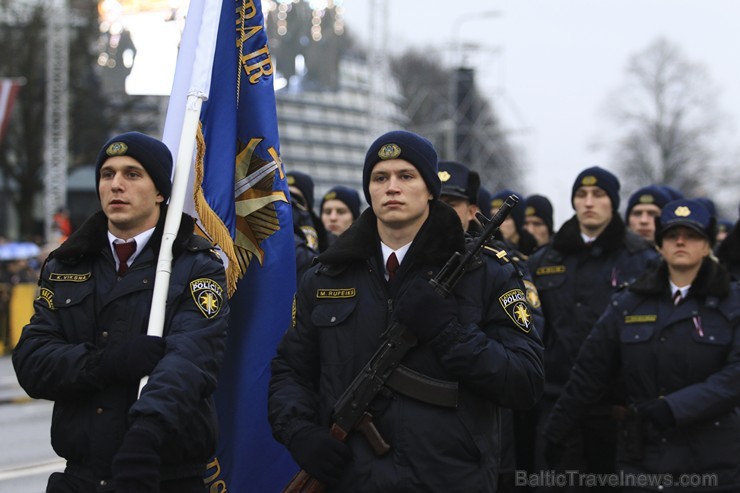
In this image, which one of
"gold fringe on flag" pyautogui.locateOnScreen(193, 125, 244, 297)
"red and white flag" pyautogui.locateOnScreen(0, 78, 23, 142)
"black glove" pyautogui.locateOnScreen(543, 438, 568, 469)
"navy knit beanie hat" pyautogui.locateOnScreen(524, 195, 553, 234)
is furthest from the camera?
"red and white flag" pyautogui.locateOnScreen(0, 78, 23, 142)

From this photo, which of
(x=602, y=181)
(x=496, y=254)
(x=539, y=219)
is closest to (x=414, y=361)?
(x=496, y=254)

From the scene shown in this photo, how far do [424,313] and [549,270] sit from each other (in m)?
3.72

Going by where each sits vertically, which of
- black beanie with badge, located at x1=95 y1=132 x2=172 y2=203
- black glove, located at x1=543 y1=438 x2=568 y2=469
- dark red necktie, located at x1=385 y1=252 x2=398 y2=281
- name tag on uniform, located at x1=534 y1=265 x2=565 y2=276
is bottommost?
black glove, located at x1=543 y1=438 x2=568 y2=469

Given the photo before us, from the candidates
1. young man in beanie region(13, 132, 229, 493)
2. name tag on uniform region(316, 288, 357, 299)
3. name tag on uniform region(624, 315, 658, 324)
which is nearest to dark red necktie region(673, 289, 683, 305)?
name tag on uniform region(624, 315, 658, 324)

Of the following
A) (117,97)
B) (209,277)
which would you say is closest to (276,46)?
(117,97)

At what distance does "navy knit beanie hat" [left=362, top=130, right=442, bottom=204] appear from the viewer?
4.11 m

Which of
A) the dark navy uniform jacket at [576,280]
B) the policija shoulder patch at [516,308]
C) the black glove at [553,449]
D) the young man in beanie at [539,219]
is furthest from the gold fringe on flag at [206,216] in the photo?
the young man in beanie at [539,219]

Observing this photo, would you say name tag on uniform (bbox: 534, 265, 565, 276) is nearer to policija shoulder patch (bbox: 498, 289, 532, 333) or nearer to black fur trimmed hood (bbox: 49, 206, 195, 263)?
policija shoulder patch (bbox: 498, 289, 532, 333)

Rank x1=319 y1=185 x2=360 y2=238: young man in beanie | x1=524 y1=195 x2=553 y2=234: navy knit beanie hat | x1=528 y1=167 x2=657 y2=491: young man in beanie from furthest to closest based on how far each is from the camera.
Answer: x1=524 y1=195 x2=553 y2=234: navy knit beanie hat < x1=319 y1=185 x2=360 y2=238: young man in beanie < x1=528 y1=167 x2=657 y2=491: young man in beanie

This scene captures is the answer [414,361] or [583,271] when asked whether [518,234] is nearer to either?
[583,271]

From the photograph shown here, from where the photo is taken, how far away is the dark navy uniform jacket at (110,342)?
3908 mm

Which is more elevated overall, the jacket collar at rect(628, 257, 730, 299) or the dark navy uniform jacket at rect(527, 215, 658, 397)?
the jacket collar at rect(628, 257, 730, 299)

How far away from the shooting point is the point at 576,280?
284 inches

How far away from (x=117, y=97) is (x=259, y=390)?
1462 inches
